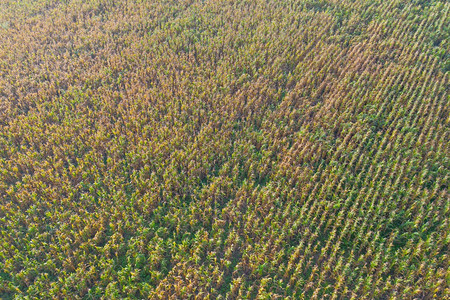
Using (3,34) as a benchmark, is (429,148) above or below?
below

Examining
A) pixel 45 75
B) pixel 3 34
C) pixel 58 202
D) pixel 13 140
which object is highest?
pixel 3 34

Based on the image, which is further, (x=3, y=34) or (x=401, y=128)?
(x=3, y=34)

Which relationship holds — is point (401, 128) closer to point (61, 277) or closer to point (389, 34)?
point (389, 34)

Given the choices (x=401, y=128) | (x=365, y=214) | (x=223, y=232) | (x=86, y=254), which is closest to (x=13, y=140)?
(x=86, y=254)

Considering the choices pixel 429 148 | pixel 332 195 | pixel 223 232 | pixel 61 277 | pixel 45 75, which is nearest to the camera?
pixel 61 277

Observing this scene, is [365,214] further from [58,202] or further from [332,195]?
[58,202]

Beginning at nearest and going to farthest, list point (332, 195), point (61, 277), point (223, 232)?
point (61, 277) < point (223, 232) < point (332, 195)
